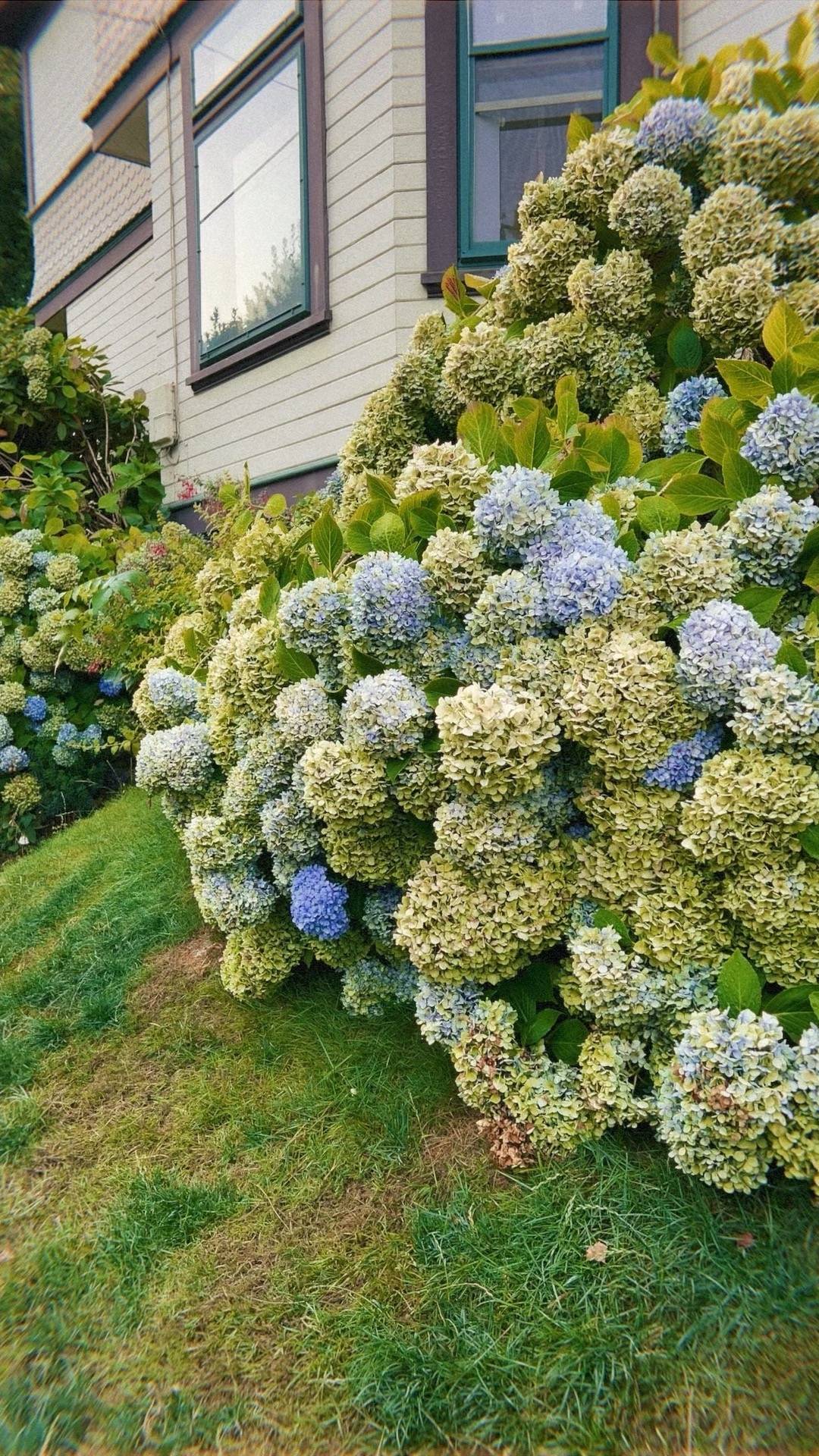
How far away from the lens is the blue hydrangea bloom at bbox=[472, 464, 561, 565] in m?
2.12

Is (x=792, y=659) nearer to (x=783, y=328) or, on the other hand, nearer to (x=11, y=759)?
(x=783, y=328)

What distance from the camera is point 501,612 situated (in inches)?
83.3

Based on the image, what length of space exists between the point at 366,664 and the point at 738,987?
3.72ft

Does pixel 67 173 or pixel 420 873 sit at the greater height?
pixel 67 173

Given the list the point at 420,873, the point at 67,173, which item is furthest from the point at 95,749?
the point at 67,173

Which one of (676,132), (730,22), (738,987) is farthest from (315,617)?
(730,22)

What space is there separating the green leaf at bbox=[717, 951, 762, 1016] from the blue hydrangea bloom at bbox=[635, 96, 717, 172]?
7.82 ft

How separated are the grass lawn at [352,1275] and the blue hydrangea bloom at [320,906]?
346 millimetres

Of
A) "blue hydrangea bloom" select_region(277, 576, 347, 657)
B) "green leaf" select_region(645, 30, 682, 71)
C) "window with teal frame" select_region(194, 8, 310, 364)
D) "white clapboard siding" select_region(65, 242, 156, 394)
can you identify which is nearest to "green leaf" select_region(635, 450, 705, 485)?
"blue hydrangea bloom" select_region(277, 576, 347, 657)

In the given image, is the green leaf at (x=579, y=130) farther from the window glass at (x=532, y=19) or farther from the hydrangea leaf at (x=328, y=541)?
the window glass at (x=532, y=19)

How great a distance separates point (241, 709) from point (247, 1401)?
1.68 meters

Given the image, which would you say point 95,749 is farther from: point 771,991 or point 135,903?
point 771,991

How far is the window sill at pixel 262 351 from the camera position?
5.29m

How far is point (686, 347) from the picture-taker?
9.14 feet
